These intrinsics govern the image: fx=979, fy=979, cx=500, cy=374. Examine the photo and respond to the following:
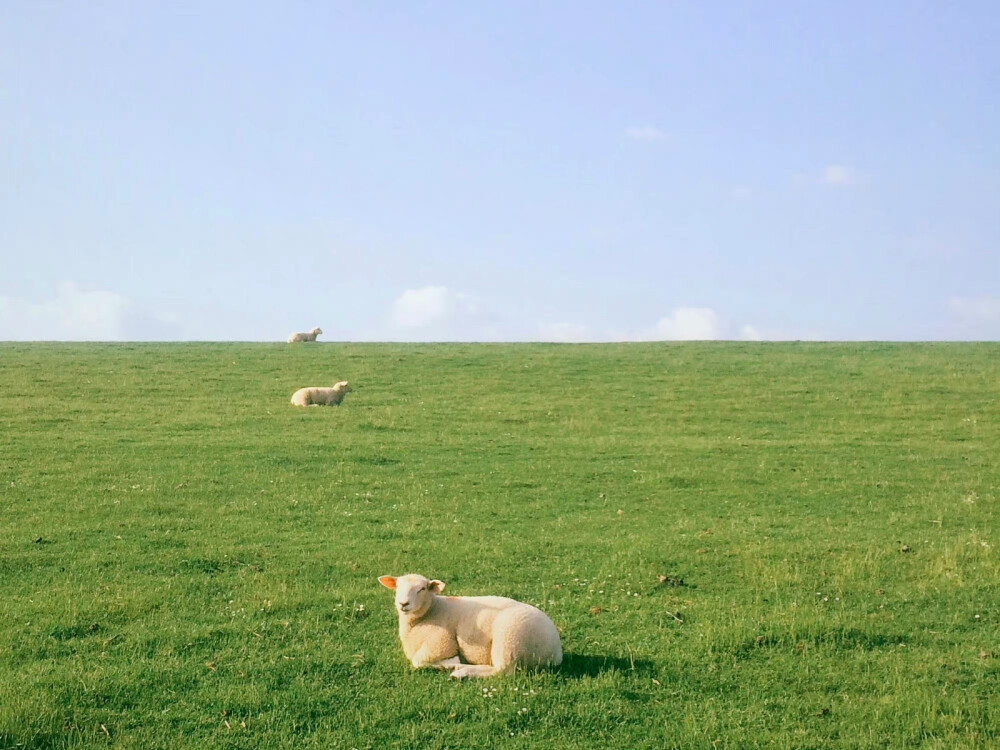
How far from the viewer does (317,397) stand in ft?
117

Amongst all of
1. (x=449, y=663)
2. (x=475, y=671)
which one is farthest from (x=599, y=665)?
(x=449, y=663)

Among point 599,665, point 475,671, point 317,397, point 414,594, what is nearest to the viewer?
point 475,671

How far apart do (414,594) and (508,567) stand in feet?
16.3

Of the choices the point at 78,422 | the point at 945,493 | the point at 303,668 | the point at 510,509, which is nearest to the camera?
the point at 303,668

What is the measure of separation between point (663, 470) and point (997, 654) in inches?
509

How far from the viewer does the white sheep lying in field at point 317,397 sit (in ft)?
116

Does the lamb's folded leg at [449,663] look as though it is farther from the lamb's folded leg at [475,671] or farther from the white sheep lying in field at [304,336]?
the white sheep lying in field at [304,336]

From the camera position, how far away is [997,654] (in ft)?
35.7

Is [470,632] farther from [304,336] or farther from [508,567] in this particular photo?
[304,336]

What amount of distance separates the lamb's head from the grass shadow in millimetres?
1503

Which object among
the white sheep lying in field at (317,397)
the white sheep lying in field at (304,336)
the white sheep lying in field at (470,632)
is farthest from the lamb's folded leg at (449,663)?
the white sheep lying in field at (304,336)

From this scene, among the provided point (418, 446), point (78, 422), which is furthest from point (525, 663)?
point (78, 422)

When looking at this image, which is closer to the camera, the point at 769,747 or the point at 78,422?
the point at 769,747

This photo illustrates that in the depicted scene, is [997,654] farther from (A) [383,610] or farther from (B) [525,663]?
(A) [383,610]
